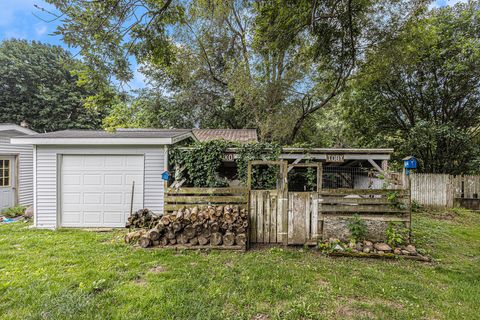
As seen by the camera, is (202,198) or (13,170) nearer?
(202,198)

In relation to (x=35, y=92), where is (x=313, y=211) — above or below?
below

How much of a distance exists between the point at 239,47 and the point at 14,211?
11905 mm

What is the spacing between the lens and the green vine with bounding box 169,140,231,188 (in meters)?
5.64

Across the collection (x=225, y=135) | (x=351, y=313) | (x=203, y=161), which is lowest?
(x=351, y=313)

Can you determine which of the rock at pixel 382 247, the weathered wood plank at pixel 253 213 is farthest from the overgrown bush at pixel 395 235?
the weathered wood plank at pixel 253 213

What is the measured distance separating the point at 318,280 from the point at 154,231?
313 cm

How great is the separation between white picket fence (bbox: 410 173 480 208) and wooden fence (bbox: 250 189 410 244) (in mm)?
6000

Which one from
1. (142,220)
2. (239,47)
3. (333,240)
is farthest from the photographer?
(239,47)

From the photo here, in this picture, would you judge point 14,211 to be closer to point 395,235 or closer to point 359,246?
point 359,246

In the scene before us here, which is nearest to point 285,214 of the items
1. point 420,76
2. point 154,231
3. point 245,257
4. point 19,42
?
point 245,257

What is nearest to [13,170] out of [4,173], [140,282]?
[4,173]

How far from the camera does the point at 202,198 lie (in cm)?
471

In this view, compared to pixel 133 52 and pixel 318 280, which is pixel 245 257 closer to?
pixel 318 280

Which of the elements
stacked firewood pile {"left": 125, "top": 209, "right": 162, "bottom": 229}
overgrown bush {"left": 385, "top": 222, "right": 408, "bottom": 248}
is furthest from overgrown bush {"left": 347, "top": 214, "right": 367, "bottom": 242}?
stacked firewood pile {"left": 125, "top": 209, "right": 162, "bottom": 229}
